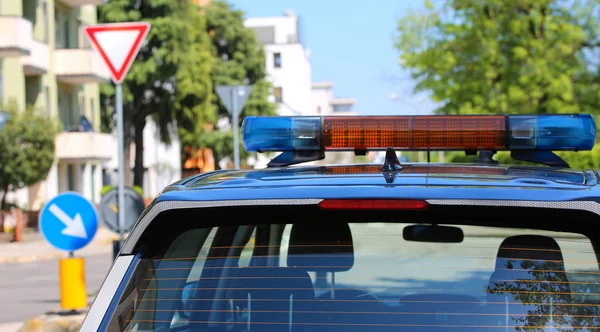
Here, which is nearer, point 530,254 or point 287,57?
point 530,254

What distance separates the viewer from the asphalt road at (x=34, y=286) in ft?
43.3

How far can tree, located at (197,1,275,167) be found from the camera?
69438 mm

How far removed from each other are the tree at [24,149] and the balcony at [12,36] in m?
2.24

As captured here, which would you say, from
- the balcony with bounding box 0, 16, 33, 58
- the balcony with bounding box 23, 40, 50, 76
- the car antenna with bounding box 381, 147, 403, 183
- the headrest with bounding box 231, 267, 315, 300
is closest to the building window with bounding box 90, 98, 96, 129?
the balcony with bounding box 23, 40, 50, 76

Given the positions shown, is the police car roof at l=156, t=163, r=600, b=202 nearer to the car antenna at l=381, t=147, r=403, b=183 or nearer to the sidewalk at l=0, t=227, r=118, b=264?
the car antenna at l=381, t=147, r=403, b=183

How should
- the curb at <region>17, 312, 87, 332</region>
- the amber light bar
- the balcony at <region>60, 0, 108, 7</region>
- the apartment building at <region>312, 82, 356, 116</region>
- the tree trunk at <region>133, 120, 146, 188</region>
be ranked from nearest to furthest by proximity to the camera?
the amber light bar → the curb at <region>17, 312, 87, 332</region> → the balcony at <region>60, 0, 108, 7</region> → the tree trunk at <region>133, 120, 146, 188</region> → the apartment building at <region>312, 82, 356, 116</region>

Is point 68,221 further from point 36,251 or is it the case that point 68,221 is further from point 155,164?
Answer: point 155,164

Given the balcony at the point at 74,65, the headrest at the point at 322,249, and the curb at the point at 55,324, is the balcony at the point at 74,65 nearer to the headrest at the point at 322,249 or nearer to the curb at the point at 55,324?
the curb at the point at 55,324

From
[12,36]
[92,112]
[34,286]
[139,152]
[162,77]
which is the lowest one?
[34,286]

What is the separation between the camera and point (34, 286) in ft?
56.6

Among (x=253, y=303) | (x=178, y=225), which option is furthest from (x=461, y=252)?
(x=178, y=225)

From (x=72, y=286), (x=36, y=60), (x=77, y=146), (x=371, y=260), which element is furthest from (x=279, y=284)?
(x=77, y=146)

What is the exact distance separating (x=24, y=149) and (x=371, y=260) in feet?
100

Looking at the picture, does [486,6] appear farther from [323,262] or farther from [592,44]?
[323,262]
